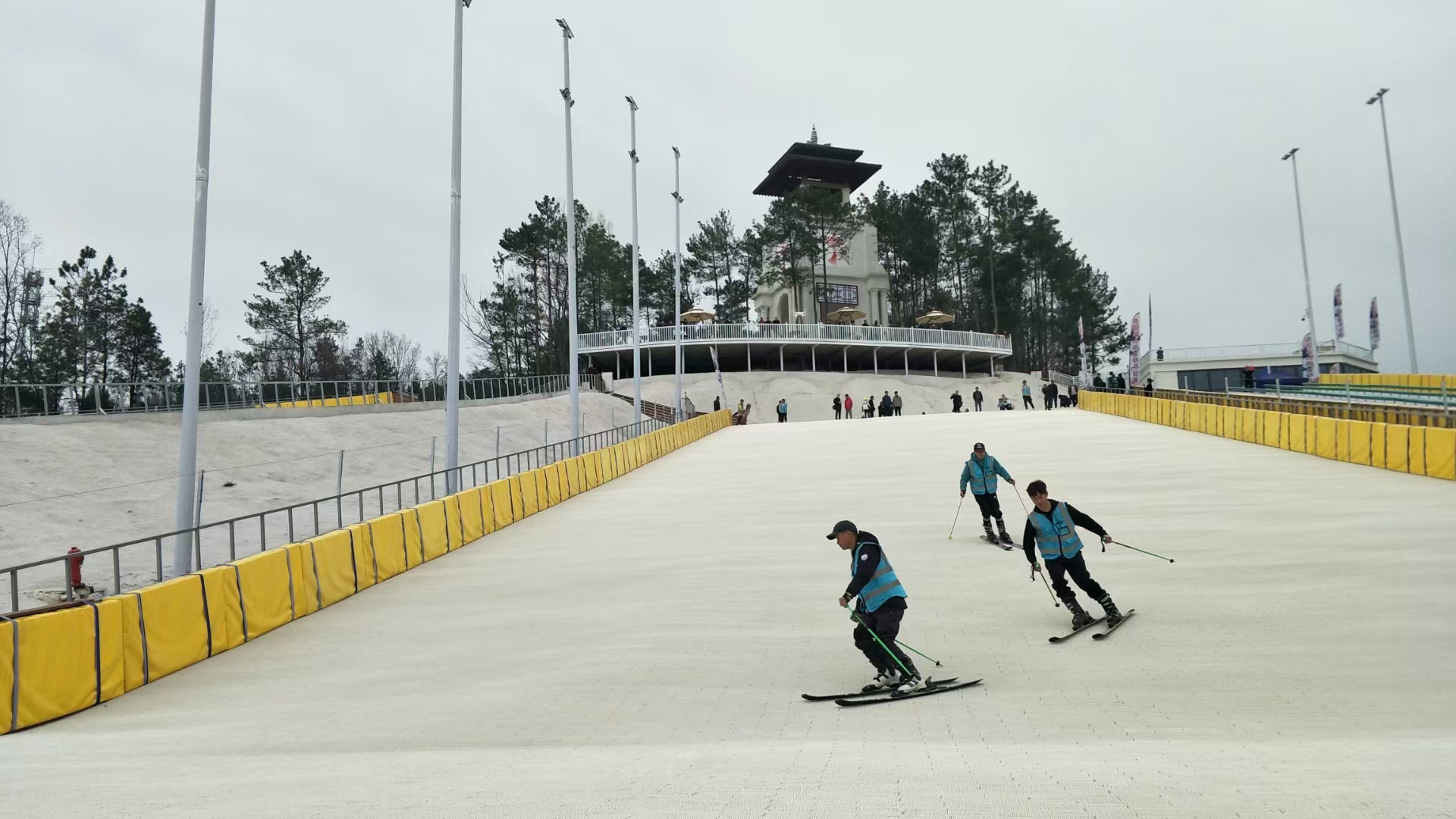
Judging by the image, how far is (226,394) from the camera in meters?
37.4

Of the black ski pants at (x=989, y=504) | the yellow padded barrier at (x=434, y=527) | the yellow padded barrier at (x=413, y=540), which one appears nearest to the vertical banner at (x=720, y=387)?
the yellow padded barrier at (x=434, y=527)

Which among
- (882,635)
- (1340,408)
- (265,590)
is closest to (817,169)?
(1340,408)

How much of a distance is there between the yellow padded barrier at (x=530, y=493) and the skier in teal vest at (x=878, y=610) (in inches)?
573

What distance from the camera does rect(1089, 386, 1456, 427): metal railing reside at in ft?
79.3

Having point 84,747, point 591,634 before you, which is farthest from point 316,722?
point 591,634

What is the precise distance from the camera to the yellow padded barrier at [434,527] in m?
17.0

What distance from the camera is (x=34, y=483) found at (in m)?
24.2

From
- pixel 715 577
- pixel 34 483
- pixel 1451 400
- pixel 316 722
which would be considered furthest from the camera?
pixel 1451 400

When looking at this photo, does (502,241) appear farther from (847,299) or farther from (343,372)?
(847,299)

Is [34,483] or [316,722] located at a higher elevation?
[34,483]

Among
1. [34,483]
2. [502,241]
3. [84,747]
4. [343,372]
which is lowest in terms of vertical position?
[84,747]

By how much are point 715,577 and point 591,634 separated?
129 inches

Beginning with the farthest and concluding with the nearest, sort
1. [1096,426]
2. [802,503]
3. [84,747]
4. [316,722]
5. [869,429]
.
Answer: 1. [869,429]
2. [1096,426]
3. [802,503]
4. [316,722]
5. [84,747]

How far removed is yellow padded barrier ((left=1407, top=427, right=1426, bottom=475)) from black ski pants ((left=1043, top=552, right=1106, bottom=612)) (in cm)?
1462
